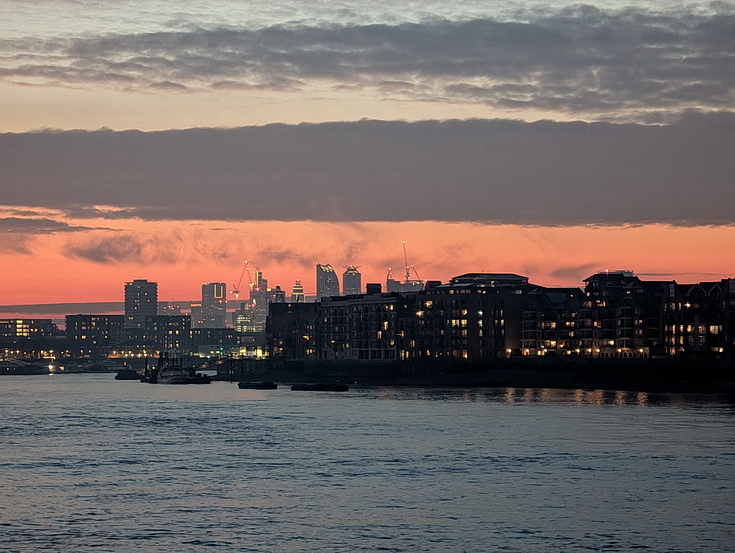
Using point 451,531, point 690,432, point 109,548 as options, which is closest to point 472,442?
point 690,432

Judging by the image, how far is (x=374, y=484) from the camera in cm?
7831

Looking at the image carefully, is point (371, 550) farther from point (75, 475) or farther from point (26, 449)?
point (26, 449)

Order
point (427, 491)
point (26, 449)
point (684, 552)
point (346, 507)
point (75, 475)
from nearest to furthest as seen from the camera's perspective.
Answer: point (684, 552)
point (346, 507)
point (427, 491)
point (75, 475)
point (26, 449)

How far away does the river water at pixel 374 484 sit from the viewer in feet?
196

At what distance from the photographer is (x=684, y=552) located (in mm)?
55062

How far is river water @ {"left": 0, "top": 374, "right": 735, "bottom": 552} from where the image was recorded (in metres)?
59.7

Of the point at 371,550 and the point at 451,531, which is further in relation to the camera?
the point at 451,531

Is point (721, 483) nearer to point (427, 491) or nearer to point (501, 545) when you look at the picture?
point (427, 491)

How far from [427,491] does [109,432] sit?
57.8 m

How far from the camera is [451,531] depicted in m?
61.3

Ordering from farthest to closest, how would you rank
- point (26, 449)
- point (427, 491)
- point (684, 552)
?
point (26, 449) → point (427, 491) → point (684, 552)

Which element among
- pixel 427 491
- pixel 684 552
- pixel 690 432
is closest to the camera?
pixel 684 552

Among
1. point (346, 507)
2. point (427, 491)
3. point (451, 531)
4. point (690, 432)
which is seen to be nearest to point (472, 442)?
point (690, 432)

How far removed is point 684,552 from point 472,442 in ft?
175
